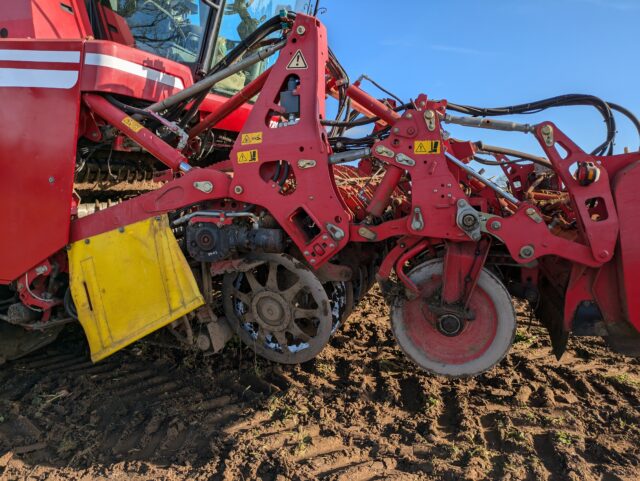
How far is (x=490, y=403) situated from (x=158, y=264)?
7.17 ft

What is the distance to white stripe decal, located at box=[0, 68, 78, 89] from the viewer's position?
2.71 m

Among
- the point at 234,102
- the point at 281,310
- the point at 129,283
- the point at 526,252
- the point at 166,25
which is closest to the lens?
the point at 526,252

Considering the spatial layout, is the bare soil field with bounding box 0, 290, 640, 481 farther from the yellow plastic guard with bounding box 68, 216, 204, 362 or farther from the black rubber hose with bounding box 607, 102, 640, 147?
the black rubber hose with bounding box 607, 102, 640, 147

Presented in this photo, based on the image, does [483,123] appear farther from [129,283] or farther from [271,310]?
[129,283]

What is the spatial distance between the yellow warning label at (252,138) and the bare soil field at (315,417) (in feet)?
5.11

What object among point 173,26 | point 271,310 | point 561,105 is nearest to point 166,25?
point 173,26

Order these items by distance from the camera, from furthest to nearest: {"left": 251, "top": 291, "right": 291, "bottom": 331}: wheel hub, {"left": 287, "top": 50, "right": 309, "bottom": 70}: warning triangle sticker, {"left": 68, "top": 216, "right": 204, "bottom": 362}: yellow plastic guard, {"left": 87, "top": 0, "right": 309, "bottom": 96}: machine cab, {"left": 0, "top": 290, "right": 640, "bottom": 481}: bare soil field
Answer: {"left": 87, "top": 0, "right": 309, "bottom": 96}: machine cab → {"left": 251, "top": 291, "right": 291, "bottom": 331}: wheel hub → {"left": 68, "top": 216, "right": 204, "bottom": 362}: yellow plastic guard → {"left": 287, "top": 50, "right": 309, "bottom": 70}: warning triangle sticker → {"left": 0, "top": 290, "right": 640, "bottom": 481}: bare soil field

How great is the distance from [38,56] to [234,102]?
3.88ft

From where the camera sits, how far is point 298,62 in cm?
264

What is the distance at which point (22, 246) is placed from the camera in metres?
2.83

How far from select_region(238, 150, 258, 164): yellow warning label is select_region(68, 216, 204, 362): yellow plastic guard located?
0.59m

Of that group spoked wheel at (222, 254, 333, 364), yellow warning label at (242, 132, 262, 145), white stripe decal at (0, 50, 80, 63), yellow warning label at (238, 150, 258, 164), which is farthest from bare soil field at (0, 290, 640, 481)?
white stripe decal at (0, 50, 80, 63)

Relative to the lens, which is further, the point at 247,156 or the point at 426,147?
the point at 247,156

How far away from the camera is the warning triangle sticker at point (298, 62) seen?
8.63ft
